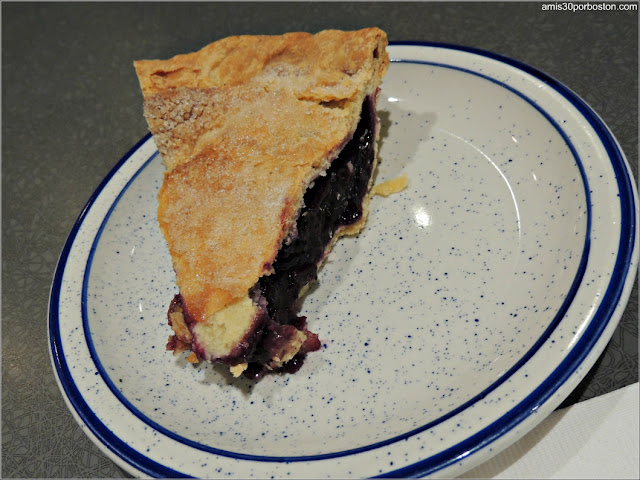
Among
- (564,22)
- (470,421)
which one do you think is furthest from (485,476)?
(564,22)

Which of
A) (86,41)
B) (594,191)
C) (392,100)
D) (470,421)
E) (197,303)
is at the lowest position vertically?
(470,421)

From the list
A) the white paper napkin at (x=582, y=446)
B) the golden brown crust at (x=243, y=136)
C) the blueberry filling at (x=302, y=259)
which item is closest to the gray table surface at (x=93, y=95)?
the white paper napkin at (x=582, y=446)

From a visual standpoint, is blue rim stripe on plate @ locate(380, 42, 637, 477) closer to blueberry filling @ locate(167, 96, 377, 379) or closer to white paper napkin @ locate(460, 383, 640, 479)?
white paper napkin @ locate(460, 383, 640, 479)

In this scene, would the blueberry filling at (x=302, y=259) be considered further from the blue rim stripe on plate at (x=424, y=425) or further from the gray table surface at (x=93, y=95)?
the gray table surface at (x=93, y=95)

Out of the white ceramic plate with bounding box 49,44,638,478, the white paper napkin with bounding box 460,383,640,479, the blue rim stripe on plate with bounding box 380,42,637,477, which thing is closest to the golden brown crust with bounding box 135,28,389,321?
the white ceramic plate with bounding box 49,44,638,478

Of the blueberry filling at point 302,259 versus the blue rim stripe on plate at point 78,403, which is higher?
the blueberry filling at point 302,259

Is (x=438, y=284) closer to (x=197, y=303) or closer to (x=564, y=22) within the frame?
(x=197, y=303)
